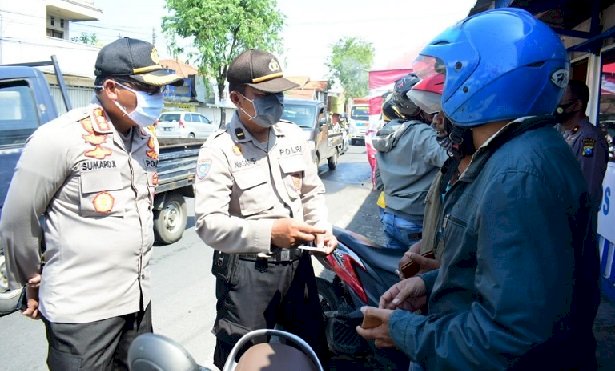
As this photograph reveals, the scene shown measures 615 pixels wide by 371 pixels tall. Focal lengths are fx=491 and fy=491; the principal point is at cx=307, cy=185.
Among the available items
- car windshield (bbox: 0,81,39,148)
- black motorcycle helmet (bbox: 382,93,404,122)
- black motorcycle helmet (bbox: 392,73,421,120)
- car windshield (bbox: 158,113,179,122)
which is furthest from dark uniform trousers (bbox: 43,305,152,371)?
car windshield (bbox: 158,113,179,122)

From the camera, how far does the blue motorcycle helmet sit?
3.84ft

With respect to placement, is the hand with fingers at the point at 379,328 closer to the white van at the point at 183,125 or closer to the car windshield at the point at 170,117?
the white van at the point at 183,125

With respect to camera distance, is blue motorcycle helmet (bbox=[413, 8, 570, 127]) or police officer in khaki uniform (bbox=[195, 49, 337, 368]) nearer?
blue motorcycle helmet (bbox=[413, 8, 570, 127])

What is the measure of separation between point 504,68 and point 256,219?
1.35m

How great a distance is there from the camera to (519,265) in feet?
3.23

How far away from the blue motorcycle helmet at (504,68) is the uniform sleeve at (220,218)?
1084 mm

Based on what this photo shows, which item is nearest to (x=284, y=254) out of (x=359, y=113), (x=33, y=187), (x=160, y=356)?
(x=33, y=187)

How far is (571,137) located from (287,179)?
3095 millimetres

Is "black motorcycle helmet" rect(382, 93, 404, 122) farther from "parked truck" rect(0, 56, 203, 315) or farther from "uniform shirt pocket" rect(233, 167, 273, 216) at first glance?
"parked truck" rect(0, 56, 203, 315)

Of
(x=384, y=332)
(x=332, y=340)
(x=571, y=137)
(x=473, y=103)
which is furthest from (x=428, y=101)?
(x=571, y=137)

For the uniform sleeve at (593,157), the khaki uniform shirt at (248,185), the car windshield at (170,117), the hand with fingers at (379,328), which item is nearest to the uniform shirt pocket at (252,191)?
the khaki uniform shirt at (248,185)

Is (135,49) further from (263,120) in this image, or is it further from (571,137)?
(571,137)

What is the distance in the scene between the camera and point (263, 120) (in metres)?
2.33

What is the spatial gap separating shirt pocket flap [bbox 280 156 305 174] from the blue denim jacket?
1282 mm
